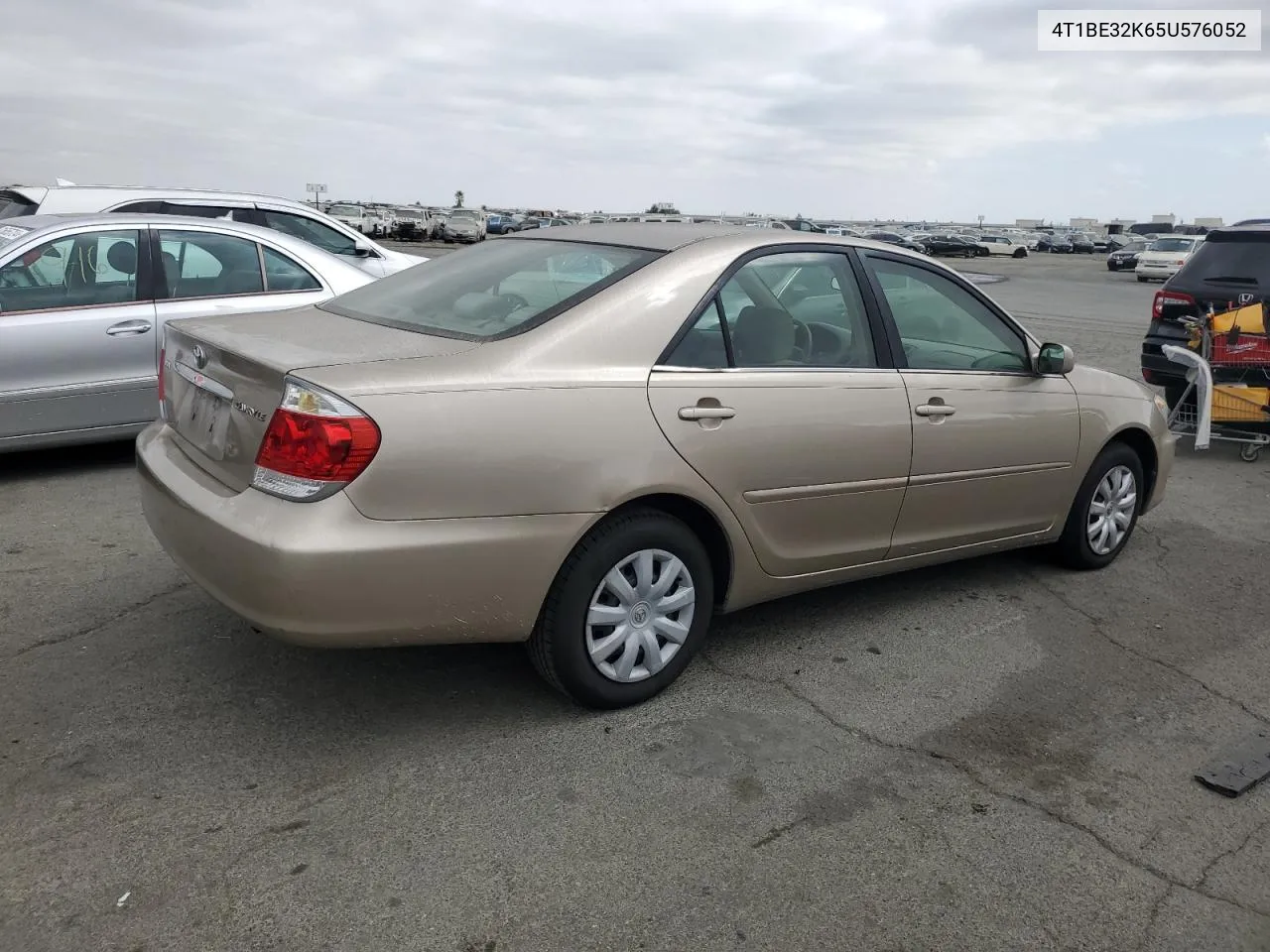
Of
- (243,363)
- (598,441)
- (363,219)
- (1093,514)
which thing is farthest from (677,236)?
(363,219)

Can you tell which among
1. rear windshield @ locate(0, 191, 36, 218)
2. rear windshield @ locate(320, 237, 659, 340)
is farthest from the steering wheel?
rear windshield @ locate(0, 191, 36, 218)

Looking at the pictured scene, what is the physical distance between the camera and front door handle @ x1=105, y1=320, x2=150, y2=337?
6191mm

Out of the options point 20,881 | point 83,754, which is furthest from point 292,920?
point 83,754

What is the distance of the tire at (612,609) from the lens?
3.35 m

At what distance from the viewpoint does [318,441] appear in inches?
117

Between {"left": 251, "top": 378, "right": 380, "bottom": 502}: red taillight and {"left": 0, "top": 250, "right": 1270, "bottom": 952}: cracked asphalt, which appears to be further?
{"left": 251, "top": 378, "right": 380, "bottom": 502}: red taillight

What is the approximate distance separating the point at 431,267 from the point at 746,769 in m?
2.36

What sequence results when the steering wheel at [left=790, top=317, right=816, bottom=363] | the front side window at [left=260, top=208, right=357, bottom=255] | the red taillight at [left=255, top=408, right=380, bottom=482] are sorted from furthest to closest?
1. the front side window at [left=260, top=208, right=357, bottom=255]
2. the steering wheel at [left=790, top=317, right=816, bottom=363]
3. the red taillight at [left=255, top=408, right=380, bottom=482]

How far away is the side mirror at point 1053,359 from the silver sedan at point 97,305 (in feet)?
15.2

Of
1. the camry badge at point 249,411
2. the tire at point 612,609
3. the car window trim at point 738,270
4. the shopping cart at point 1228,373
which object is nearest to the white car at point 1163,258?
the shopping cart at point 1228,373

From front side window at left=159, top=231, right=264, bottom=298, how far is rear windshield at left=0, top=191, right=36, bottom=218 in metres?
3.05

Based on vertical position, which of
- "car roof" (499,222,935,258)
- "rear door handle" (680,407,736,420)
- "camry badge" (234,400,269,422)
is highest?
"car roof" (499,222,935,258)

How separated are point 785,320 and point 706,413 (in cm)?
60

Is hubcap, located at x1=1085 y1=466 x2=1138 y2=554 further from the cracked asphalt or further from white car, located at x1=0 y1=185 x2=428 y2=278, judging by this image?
white car, located at x1=0 y1=185 x2=428 y2=278
